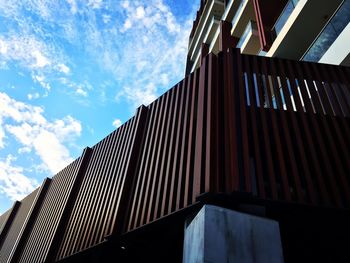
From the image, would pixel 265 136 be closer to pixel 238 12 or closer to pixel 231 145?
pixel 231 145

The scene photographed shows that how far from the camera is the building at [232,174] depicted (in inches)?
219

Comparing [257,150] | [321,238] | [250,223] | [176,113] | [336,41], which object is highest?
[336,41]

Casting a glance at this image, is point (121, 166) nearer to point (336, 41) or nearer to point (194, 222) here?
point (194, 222)

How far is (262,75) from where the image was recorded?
7.83 metres

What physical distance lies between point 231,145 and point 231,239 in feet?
6.21

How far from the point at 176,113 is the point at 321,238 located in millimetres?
4453

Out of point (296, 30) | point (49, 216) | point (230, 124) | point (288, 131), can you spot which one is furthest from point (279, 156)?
point (49, 216)

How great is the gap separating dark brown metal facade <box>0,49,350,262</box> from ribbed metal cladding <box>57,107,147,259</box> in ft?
0.15

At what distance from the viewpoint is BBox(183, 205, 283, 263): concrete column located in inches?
184

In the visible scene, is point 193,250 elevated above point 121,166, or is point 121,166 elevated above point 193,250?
point 121,166

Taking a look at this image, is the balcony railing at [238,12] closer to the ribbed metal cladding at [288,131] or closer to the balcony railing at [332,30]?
the balcony railing at [332,30]

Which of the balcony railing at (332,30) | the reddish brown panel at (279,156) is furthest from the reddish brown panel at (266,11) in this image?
the reddish brown panel at (279,156)

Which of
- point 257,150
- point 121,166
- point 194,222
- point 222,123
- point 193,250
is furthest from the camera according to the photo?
point 121,166

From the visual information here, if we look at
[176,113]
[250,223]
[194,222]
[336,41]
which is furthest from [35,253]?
[336,41]
